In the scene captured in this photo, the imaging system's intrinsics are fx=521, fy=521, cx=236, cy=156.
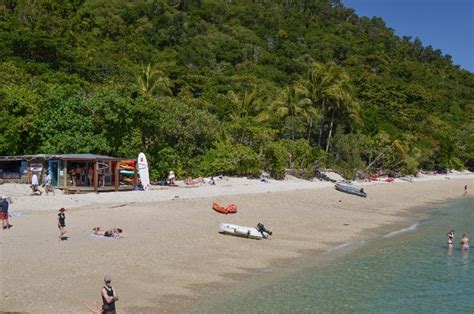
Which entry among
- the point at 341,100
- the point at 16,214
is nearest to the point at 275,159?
the point at 341,100

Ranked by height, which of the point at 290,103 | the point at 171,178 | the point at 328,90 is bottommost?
the point at 171,178

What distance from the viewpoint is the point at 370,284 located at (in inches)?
628

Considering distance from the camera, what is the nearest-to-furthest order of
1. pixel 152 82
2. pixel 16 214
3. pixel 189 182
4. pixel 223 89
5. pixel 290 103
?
pixel 16 214
pixel 189 182
pixel 152 82
pixel 290 103
pixel 223 89

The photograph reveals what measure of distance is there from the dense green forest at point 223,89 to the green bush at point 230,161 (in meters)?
0.10

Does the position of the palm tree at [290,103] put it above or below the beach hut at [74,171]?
above

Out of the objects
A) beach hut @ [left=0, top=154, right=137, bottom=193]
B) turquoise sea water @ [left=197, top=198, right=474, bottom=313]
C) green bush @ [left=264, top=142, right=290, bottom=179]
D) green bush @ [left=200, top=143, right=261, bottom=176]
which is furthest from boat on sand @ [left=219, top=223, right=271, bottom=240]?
green bush @ [left=264, top=142, right=290, bottom=179]

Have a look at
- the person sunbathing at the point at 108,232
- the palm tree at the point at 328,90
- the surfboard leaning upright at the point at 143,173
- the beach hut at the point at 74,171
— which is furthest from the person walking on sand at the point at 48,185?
the palm tree at the point at 328,90

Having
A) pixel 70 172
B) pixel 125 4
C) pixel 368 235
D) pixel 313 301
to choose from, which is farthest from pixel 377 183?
pixel 125 4

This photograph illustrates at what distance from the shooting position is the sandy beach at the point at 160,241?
497 inches

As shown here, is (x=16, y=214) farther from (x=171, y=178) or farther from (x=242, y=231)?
(x=171, y=178)

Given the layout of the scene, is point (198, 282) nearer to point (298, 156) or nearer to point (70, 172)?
point (70, 172)

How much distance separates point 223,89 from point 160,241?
49.1 metres

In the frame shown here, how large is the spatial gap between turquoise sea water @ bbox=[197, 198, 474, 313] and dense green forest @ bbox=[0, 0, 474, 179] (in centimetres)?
1728

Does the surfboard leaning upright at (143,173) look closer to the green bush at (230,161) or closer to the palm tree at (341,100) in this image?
the green bush at (230,161)
